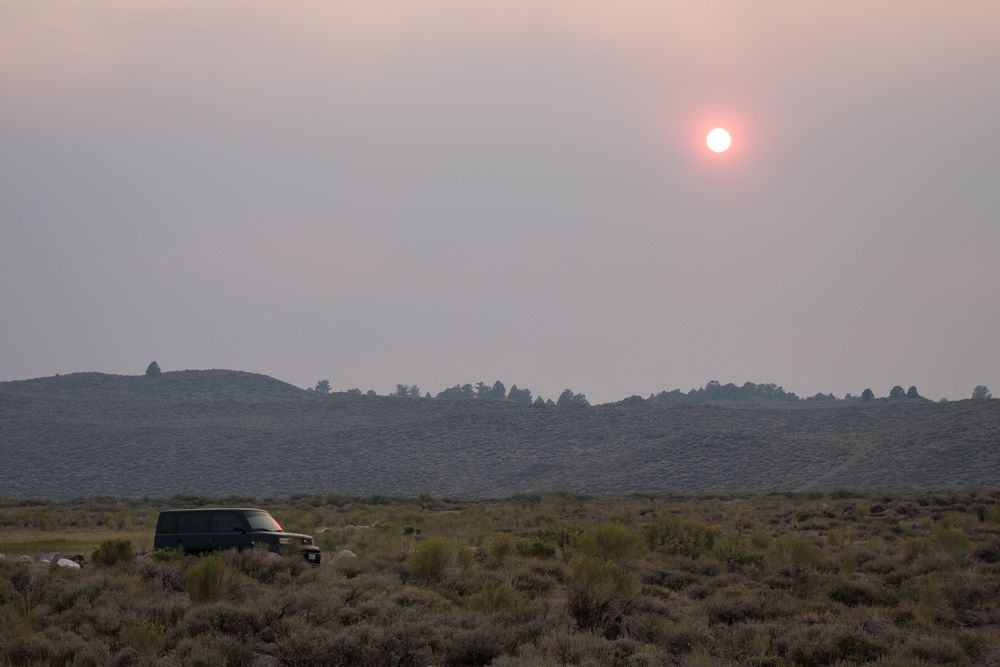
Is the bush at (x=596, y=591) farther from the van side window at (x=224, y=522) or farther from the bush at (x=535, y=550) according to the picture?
the van side window at (x=224, y=522)

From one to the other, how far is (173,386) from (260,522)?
13721cm

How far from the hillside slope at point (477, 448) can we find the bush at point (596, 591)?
55.9 meters

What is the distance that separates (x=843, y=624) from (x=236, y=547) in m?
14.6

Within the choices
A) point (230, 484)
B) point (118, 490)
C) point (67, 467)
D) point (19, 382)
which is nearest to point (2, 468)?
point (67, 467)

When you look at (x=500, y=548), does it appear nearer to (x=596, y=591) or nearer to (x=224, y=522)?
(x=224, y=522)

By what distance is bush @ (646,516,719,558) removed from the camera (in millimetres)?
29350

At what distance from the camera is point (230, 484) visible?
91250mm

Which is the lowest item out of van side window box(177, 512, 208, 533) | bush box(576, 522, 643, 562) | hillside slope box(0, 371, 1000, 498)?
bush box(576, 522, 643, 562)

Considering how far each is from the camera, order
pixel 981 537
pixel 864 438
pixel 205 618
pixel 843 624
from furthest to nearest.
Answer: pixel 864 438, pixel 981 537, pixel 843 624, pixel 205 618

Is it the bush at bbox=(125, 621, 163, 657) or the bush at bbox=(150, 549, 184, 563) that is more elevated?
the bush at bbox=(150, 549, 184, 563)

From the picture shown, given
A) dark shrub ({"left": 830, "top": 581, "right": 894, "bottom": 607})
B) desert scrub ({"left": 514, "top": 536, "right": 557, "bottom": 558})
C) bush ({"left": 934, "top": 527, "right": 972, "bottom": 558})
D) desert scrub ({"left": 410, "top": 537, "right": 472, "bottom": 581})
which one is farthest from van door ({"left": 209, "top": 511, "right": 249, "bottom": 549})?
bush ({"left": 934, "top": 527, "right": 972, "bottom": 558})

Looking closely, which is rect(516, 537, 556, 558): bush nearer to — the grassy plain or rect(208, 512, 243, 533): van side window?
the grassy plain

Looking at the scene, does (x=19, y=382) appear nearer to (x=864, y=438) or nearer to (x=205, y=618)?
(x=864, y=438)

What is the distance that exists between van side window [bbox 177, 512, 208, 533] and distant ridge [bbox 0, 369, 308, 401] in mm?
121969
